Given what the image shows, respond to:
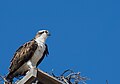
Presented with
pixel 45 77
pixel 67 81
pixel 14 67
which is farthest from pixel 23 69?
pixel 45 77

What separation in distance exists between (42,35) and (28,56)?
72cm

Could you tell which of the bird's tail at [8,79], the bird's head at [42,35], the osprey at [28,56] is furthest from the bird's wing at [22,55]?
the bird's tail at [8,79]

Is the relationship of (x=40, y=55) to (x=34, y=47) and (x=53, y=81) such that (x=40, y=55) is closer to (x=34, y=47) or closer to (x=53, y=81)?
(x=34, y=47)

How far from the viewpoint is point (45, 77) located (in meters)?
10.1

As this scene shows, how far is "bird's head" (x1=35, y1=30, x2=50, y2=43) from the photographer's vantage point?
13500mm

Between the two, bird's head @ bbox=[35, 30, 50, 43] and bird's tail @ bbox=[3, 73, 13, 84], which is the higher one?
bird's head @ bbox=[35, 30, 50, 43]

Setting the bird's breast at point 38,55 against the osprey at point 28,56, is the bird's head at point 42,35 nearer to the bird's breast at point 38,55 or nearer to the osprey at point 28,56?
the osprey at point 28,56

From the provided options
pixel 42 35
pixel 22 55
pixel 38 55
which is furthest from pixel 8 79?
pixel 42 35

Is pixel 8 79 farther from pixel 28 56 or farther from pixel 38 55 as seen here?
pixel 38 55

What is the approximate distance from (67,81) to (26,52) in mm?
2038

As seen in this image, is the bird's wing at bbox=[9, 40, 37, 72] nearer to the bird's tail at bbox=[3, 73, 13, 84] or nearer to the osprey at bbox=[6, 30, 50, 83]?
the osprey at bbox=[6, 30, 50, 83]

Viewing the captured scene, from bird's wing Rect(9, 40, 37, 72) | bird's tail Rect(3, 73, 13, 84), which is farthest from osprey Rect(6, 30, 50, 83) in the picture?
bird's tail Rect(3, 73, 13, 84)

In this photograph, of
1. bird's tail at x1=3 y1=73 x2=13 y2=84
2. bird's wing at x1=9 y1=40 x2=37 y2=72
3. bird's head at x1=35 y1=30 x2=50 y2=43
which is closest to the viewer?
bird's tail at x1=3 y1=73 x2=13 y2=84

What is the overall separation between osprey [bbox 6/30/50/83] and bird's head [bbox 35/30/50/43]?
0.12 feet
